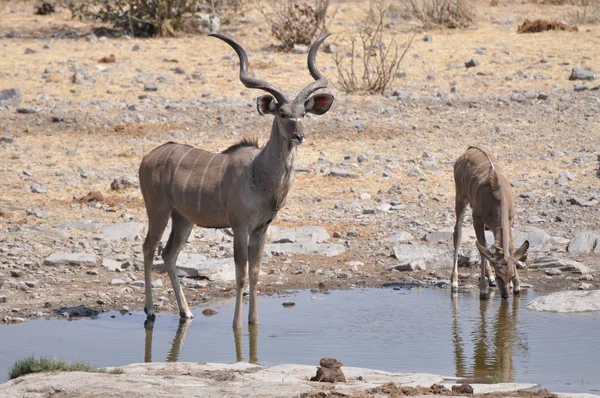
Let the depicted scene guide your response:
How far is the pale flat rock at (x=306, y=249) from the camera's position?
1125 centimetres

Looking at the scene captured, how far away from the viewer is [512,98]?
17.8 m

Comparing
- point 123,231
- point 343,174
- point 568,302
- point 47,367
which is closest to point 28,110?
point 343,174

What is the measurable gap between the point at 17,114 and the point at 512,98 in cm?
775

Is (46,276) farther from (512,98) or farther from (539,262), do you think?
(512,98)

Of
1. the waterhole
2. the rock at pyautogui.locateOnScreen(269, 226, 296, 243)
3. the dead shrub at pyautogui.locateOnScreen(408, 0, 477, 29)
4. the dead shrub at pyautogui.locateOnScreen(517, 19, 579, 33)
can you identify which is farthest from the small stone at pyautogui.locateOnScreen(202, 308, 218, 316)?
the dead shrub at pyautogui.locateOnScreen(517, 19, 579, 33)

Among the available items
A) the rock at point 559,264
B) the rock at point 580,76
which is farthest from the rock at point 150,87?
the rock at point 559,264

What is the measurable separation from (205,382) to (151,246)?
290cm

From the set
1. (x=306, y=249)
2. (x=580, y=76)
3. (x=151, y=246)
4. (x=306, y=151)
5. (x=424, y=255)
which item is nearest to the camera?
(x=151, y=246)

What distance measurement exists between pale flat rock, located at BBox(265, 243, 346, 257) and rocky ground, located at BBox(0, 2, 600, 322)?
0.08ft

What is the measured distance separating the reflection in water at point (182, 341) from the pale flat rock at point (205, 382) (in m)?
0.92

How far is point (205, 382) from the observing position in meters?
6.50

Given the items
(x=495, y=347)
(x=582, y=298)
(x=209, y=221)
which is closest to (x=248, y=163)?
(x=209, y=221)

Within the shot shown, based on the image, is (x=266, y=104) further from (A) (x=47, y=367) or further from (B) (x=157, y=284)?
(A) (x=47, y=367)

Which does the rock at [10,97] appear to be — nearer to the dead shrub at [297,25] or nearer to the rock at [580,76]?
the dead shrub at [297,25]
